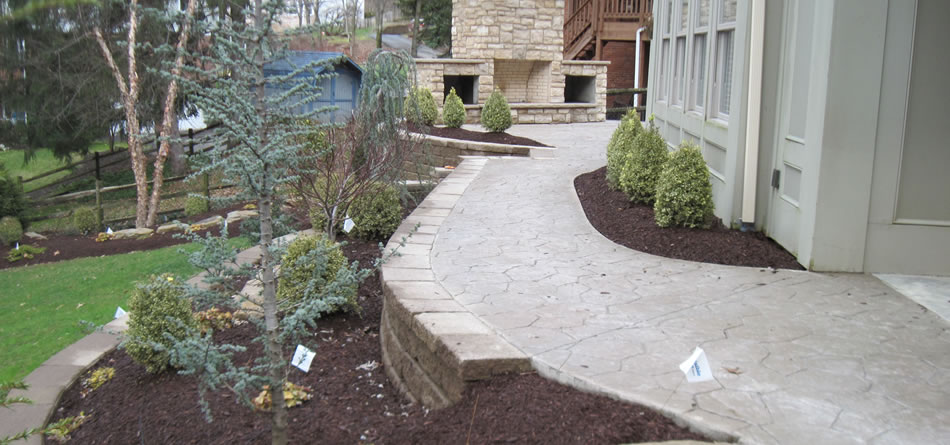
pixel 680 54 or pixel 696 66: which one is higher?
pixel 680 54

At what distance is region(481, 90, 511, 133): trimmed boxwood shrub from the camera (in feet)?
46.9

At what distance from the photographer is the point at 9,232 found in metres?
14.7

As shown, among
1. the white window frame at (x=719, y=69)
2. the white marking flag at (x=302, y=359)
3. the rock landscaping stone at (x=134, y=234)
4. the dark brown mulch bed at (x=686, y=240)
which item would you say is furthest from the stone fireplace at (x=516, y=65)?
the white marking flag at (x=302, y=359)

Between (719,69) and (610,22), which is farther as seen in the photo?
(610,22)

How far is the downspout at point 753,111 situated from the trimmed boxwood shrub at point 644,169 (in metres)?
1.32

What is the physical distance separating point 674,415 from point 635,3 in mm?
22623

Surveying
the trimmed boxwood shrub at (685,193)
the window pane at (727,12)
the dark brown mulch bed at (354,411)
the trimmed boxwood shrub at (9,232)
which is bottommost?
the trimmed boxwood shrub at (9,232)

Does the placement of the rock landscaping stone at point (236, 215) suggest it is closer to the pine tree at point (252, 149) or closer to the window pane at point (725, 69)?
the window pane at point (725, 69)

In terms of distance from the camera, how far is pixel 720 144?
6934mm

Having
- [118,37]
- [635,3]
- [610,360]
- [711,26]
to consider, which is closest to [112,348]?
[610,360]

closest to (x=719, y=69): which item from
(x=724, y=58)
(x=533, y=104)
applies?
(x=724, y=58)

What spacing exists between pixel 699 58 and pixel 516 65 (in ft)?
40.9

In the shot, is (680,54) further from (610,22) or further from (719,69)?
(610,22)

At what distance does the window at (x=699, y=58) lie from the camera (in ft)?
26.3
